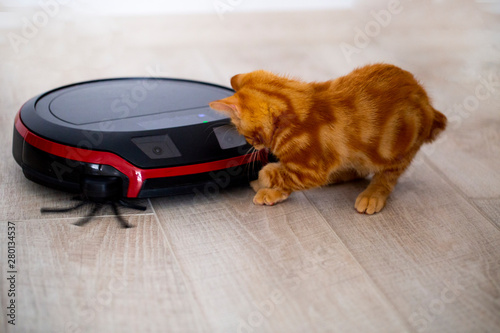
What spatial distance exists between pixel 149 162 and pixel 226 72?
108 cm

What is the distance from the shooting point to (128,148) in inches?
51.8

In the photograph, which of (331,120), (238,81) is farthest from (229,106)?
→ (331,120)

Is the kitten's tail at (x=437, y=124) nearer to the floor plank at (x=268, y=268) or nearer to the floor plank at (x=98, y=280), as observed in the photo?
the floor plank at (x=268, y=268)

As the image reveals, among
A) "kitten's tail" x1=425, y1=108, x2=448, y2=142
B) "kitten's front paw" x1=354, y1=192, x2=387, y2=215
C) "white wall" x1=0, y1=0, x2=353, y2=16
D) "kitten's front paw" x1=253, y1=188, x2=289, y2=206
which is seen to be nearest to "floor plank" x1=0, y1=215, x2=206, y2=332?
"kitten's front paw" x1=253, y1=188, x2=289, y2=206

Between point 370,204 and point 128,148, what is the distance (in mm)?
609

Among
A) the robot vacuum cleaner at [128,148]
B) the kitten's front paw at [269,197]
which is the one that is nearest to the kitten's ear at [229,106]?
the robot vacuum cleaner at [128,148]

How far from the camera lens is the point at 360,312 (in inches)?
42.1

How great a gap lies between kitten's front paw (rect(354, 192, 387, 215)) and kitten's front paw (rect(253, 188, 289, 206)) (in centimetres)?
18

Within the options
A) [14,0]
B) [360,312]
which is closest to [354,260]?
[360,312]

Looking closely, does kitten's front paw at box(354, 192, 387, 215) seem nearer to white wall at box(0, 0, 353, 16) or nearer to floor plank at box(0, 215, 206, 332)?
floor plank at box(0, 215, 206, 332)

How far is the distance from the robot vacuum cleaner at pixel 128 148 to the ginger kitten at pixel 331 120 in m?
0.10

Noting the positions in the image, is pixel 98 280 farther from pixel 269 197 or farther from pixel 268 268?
pixel 269 197

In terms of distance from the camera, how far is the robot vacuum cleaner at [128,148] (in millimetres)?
1300

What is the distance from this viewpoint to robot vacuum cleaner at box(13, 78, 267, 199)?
1.30 m
